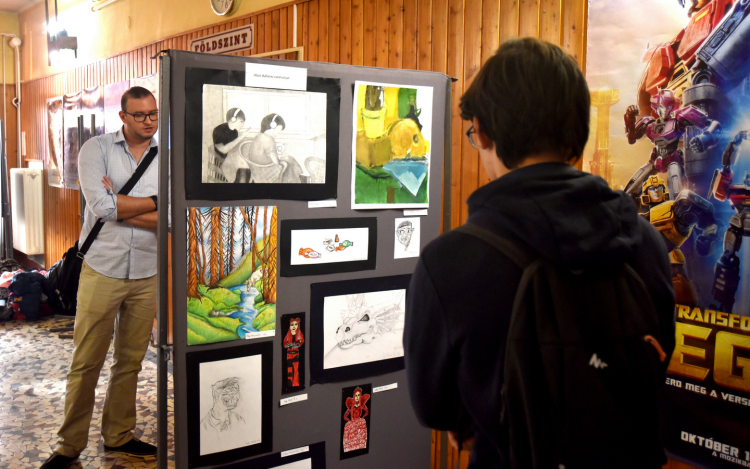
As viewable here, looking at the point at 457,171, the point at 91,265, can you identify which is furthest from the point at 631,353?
the point at 91,265

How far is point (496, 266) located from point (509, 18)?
187cm

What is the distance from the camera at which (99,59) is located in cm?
614

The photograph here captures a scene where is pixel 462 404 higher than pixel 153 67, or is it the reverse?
pixel 153 67

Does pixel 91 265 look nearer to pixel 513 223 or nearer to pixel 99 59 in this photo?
pixel 513 223

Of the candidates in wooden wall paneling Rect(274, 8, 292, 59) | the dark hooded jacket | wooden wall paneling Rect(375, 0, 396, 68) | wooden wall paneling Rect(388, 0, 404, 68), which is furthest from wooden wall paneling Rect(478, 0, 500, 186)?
the dark hooded jacket

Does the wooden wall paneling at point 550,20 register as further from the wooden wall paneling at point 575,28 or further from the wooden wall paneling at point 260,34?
the wooden wall paneling at point 260,34

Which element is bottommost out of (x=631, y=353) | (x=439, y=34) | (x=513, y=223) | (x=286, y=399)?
(x=286, y=399)

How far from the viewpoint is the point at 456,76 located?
2.71 metres

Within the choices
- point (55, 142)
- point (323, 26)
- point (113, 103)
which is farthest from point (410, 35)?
point (55, 142)

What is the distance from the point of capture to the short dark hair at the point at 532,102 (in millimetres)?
931

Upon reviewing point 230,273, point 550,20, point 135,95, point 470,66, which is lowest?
point 230,273

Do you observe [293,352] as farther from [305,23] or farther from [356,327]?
[305,23]

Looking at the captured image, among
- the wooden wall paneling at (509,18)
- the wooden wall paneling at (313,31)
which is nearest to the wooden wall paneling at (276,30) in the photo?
the wooden wall paneling at (313,31)

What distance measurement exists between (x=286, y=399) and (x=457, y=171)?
1.41 m
